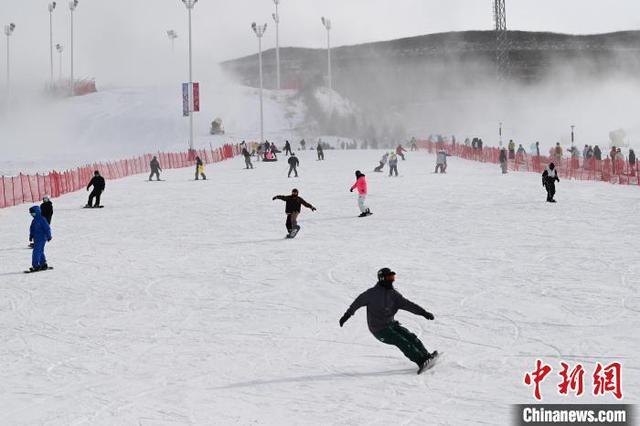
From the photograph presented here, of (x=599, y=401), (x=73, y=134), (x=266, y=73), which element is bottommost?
(x=599, y=401)

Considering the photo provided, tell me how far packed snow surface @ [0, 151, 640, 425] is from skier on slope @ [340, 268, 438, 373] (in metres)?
0.47

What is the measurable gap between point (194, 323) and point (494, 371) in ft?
14.6

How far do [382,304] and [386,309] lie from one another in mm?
64

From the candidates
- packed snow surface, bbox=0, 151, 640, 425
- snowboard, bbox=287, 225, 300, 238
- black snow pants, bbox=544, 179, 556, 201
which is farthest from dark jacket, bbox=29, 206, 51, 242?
black snow pants, bbox=544, 179, 556, 201

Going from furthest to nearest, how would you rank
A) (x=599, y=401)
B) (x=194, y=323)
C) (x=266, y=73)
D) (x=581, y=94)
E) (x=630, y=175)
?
(x=266, y=73) < (x=581, y=94) < (x=630, y=175) < (x=194, y=323) < (x=599, y=401)

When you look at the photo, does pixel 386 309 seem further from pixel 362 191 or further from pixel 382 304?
pixel 362 191

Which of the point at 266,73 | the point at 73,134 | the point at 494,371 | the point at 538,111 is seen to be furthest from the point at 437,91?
the point at 494,371

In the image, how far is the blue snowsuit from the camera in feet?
52.4

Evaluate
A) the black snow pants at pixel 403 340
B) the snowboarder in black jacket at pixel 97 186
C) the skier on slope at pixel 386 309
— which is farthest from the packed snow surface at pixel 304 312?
the snowboarder in black jacket at pixel 97 186

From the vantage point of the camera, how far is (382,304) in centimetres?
870

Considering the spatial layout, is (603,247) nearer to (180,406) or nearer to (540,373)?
(540,373)

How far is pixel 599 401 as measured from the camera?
8094 millimetres

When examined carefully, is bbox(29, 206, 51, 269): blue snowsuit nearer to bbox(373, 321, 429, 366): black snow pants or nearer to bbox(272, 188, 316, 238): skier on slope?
bbox(272, 188, 316, 238): skier on slope

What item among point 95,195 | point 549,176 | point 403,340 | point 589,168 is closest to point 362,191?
point 549,176
